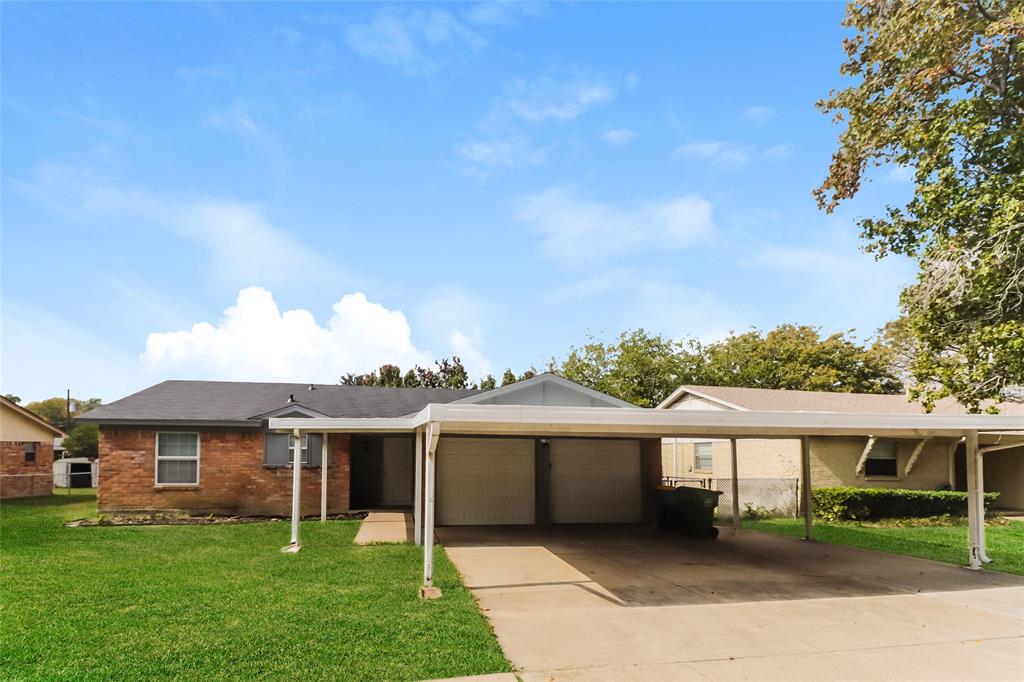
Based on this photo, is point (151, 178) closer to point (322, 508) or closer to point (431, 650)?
point (322, 508)

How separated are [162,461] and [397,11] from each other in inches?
503

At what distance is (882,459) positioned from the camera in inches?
838

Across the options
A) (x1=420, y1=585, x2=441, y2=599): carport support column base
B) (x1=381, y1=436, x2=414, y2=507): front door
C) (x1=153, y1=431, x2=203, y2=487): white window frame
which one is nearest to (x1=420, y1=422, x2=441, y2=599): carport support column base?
(x1=420, y1=585, x2=441, y2=599): carport support column base

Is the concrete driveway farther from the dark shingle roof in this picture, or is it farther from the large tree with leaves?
the dark shingle roof

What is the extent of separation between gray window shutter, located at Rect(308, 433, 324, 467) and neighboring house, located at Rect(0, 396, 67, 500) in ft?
42.7

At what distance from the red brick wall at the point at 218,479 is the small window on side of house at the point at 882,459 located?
48.1ft

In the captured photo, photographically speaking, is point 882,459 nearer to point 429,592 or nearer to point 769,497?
point 769,497

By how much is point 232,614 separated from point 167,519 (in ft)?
35.7

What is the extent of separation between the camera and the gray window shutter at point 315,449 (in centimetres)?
1948

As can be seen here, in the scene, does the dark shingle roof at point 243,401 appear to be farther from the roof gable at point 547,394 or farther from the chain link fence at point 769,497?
the chain link fence at point 769,497

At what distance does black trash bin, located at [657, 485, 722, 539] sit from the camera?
50.8 ft

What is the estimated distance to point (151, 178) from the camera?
14867 mm

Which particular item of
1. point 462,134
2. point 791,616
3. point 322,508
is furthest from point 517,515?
point 791,616

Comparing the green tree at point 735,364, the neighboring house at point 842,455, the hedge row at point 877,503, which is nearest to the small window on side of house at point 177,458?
the neighboring house at point 842,455
